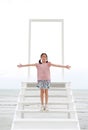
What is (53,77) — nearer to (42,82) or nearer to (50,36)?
(50,36)

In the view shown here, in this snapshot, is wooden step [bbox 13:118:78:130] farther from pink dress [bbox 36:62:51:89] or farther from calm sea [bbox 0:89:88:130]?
calm sea [bbox 0:89:88:130]

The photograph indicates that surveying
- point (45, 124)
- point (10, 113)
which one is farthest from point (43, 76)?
point (10, 113)

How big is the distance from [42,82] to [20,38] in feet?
9.22

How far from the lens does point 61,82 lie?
743 centimetres

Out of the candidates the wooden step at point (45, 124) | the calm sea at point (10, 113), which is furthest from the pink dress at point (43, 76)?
the calm sea at point (10, 113)

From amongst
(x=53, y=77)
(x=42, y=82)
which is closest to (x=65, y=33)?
(x=53, y=77)

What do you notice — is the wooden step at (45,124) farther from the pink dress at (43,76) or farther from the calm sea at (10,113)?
the calm sea at (10,113)

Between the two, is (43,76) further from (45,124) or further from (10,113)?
(10,113)

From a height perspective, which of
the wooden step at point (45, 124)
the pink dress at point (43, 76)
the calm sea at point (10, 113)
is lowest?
the calm sea at point (10, 113)

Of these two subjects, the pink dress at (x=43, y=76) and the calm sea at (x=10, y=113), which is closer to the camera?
the pink dress at (x=43, y=76)

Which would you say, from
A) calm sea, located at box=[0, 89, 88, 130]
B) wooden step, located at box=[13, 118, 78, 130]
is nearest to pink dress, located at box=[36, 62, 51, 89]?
wooden step, located at box=[13, 118, 78, 130]

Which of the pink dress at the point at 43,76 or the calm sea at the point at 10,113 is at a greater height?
the pink dress at the point at 43,76

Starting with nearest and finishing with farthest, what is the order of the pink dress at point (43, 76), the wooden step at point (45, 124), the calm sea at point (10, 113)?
the wooden step at point (45, 124)
the pink dress at point (43, 76)
the calm sea at point (10, 113)

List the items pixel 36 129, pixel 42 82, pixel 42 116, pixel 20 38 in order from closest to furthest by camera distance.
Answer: pixel 36 129
pixel 42 82
pixel 42 116
pixel 20 38
